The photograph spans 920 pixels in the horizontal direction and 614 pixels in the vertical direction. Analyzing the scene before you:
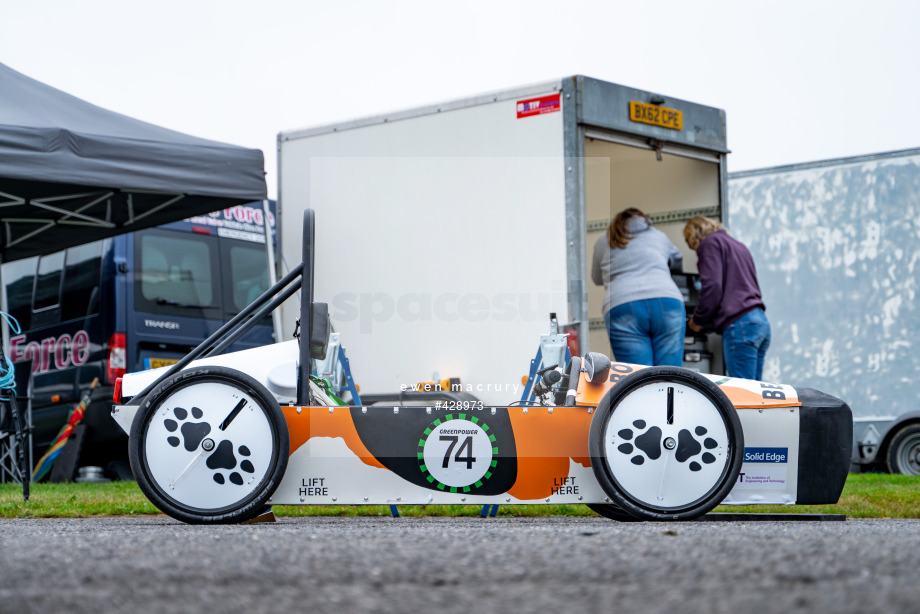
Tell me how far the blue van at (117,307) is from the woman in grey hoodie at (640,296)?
11.2ft

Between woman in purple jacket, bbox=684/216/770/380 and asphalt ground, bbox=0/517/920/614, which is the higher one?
woman in purple jacket, bbox=684/216/770/380

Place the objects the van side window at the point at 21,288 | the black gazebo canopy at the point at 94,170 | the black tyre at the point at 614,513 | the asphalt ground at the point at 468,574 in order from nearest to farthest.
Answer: the asphalt ground at the point at 468,574 → the black tyre at the point at 614,513 → the black gazebo canopy at the point at 94,170 → the van side window at the point at 21,288

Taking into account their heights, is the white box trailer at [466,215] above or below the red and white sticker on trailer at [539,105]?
below

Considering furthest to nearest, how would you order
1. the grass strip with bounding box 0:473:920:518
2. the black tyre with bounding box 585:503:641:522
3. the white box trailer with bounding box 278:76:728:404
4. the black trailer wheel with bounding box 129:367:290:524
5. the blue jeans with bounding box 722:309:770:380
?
the blue jeans with bounding box 722:309:770:380 → the white box trailer with bounding box 278:76:728:404 → the grass strip with bounding box 0:473:920:518 → the black tyre with bounding box 585:503:641:522 → the black trailer wheel with bounding box 129:367:290:524

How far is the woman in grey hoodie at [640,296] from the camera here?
665cm

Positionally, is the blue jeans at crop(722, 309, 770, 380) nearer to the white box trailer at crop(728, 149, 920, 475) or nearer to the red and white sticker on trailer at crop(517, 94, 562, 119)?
the red and white sticker on trailer at crop(517, 94, 562, 119)

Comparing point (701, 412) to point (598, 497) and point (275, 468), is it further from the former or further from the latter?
point (275, 468)

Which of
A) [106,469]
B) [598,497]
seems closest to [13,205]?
[106,469]

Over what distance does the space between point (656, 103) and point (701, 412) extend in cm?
327

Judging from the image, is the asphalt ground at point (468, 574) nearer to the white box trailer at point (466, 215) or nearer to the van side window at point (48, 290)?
the white box trailer at point (466, 215)

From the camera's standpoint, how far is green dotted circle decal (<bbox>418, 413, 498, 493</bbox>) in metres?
4.32

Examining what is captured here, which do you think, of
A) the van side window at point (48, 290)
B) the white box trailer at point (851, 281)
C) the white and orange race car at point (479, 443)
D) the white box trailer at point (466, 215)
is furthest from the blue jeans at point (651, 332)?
the van side window at point (48, 290)

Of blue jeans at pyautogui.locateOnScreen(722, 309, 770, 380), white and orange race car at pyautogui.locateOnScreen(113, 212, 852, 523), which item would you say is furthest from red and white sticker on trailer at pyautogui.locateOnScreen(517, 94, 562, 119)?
white and orange race car at pyautogui.locateOnScreen(113, 212, 852, 523)

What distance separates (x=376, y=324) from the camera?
6938 millimetres
